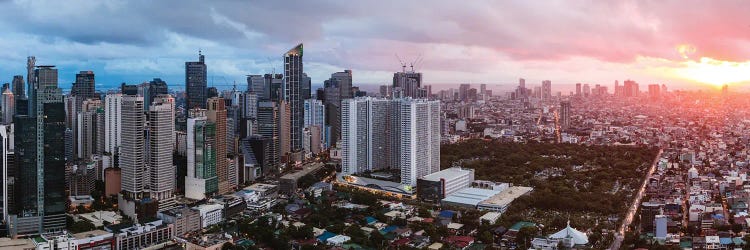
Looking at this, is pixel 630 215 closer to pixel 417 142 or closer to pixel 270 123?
pixel 417 142

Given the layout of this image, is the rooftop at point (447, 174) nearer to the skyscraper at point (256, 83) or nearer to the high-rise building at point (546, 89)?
the skyscraper at point (256, 83)

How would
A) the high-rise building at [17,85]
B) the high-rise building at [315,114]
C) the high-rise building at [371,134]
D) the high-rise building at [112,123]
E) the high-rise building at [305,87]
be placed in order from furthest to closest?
the high-rise building at [305,87] < the high-rise building at [315,114] < the high-rise building at [371,134] < the high-rise building at [112,123] < the high-rise building at [17,85]

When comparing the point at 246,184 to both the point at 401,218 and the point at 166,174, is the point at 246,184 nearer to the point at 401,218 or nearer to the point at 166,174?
the point at 166,174

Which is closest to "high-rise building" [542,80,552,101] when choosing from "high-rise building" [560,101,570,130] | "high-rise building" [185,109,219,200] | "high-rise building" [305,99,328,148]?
"high-rise building" [560,101,570,130]

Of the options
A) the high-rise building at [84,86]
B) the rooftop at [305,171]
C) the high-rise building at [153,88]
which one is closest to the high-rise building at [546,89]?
the high-rise building at [153,88]

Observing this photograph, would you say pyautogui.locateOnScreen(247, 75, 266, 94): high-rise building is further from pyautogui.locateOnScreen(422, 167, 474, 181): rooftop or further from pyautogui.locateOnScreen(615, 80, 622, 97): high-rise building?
pyautogui.locateOnScreen(615, 80, 622, 97): high-rise building

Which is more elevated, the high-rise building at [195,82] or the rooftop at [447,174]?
the high-rise building at [195,82]

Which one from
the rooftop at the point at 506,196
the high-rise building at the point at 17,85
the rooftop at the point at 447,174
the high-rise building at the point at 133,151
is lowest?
the rooftop at the point at 506,196
